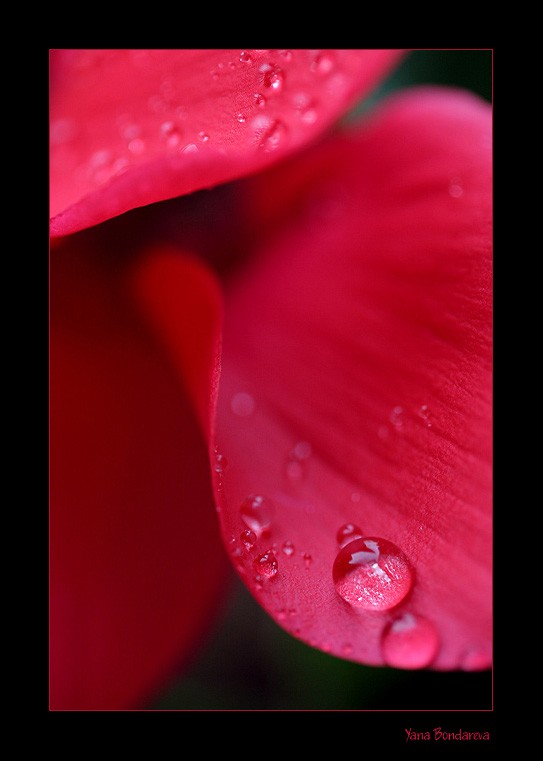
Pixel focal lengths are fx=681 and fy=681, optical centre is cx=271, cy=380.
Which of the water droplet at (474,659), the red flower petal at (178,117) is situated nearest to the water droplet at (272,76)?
the red flower petal at (178,117)

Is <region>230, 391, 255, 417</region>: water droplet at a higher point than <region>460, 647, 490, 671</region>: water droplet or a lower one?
higher

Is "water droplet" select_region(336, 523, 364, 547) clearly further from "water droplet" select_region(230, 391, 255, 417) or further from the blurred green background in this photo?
the blurred green background

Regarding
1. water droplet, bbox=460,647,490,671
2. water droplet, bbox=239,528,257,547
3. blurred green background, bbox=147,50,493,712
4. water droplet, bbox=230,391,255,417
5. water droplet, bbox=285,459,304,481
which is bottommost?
blurred green background, bbox=147,50,493,712

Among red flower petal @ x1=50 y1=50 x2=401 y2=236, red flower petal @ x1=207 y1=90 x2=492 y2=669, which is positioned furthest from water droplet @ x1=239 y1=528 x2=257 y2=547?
red flower petal @ x1=50 y1=50 x2=401 y2=236

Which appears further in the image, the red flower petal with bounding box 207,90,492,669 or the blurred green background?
the blurred green background

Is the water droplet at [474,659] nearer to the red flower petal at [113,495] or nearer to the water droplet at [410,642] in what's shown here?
the water droplet at [410,642]
